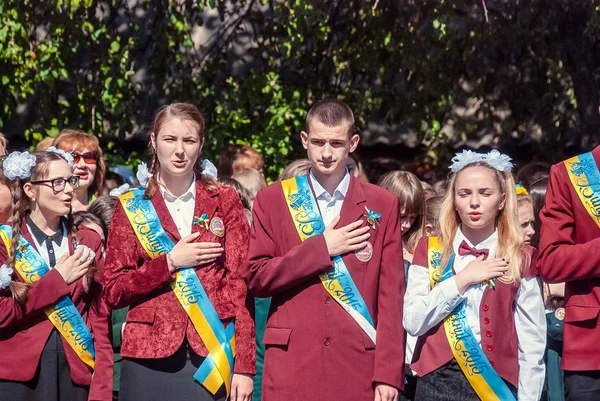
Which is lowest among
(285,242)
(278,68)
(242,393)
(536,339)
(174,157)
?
(242,393)

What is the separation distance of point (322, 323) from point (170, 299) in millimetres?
657

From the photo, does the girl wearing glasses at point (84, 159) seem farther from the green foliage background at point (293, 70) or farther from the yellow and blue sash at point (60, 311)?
the green foliage background at point (293, 70)

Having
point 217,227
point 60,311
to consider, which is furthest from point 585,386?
point 60,311

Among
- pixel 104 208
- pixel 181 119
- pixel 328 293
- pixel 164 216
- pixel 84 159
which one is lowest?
pixel 328 293

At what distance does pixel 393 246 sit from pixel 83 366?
1.52 meters

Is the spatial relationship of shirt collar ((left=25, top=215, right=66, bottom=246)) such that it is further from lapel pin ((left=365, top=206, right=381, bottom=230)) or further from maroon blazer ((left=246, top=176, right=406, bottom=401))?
lapel pin ((left=365, top=206, right=381, bottom=230))

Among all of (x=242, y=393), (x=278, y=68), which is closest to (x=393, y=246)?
(x=242, y=393)

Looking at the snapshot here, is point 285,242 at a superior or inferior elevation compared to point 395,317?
superior

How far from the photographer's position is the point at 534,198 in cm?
561

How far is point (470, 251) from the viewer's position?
14.9ft

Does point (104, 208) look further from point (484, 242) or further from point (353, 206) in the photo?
point (484, 242)

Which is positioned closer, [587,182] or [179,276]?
[587,182]

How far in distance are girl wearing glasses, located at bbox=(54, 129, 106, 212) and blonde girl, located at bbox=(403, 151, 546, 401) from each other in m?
2.51

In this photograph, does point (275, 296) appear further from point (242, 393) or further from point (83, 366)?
point (83, 366)
